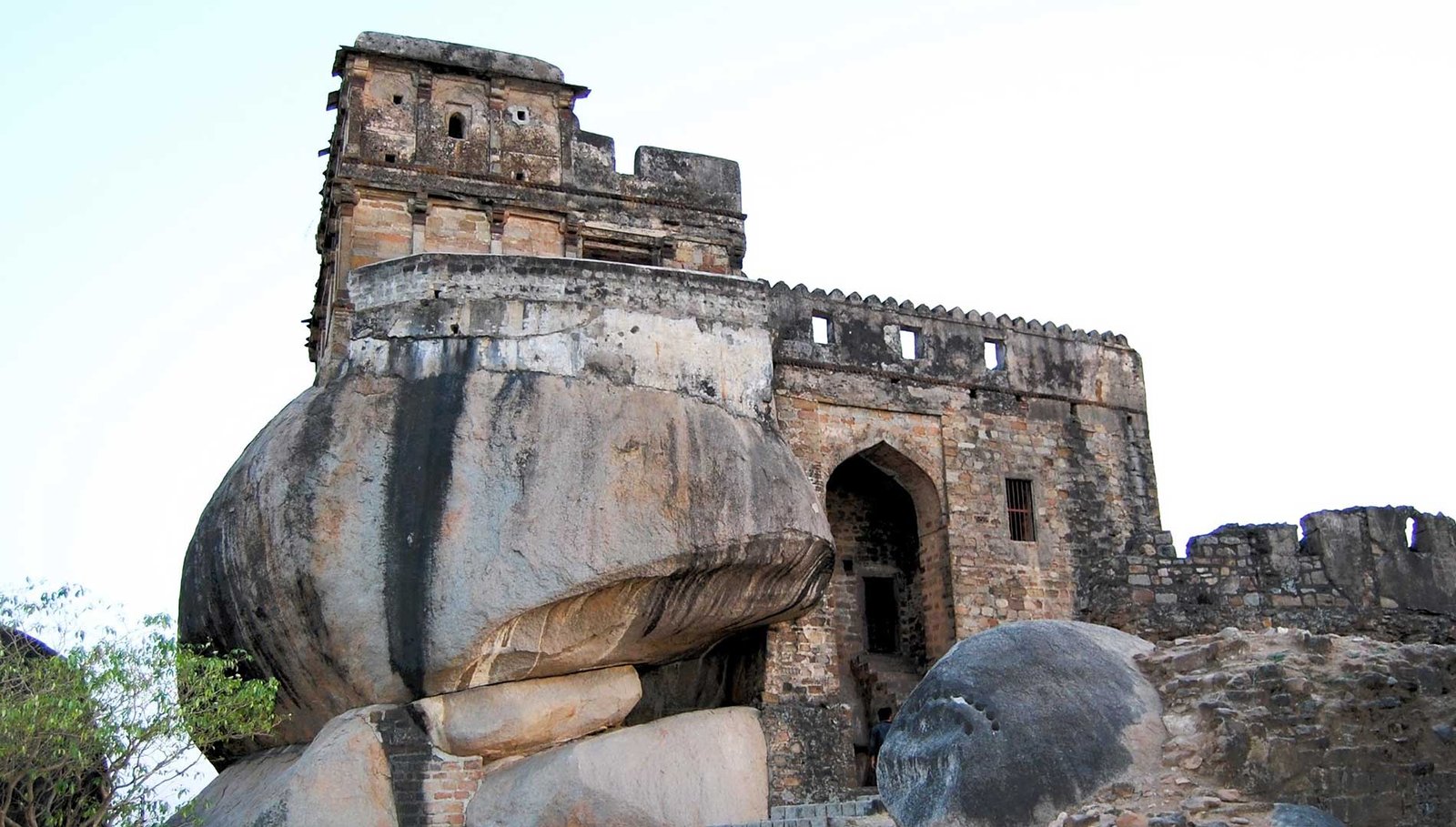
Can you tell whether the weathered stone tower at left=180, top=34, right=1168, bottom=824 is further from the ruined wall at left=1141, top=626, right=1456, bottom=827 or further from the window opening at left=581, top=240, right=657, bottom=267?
the ruined wall at left=1141, top=626, right=1456, bottom=827

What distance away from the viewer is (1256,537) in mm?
14695

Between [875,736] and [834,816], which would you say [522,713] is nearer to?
[834,816]

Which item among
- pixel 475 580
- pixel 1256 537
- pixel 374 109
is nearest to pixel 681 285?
pixel 475 580

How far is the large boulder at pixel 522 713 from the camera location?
12.9m

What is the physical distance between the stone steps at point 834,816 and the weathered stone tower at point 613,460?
86.5 inches

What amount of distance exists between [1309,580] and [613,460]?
24.3 ft

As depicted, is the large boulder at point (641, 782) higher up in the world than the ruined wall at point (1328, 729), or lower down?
lower down

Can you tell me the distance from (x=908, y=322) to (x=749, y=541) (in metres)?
5.44

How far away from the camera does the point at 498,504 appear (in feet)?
43.4

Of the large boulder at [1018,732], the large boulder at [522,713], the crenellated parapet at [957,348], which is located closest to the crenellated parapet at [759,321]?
the crenellated parapet at [957,348]

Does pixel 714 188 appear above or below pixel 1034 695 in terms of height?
above

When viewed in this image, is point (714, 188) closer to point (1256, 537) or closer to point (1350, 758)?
point (1256, 537)

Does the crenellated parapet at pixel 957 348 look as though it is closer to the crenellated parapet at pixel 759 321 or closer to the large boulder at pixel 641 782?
the crenellated parapet at pixel 759 321

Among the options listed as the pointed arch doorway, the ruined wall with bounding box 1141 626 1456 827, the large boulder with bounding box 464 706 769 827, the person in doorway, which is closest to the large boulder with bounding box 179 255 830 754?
the large boulder with bounding box 464 706 769 827
